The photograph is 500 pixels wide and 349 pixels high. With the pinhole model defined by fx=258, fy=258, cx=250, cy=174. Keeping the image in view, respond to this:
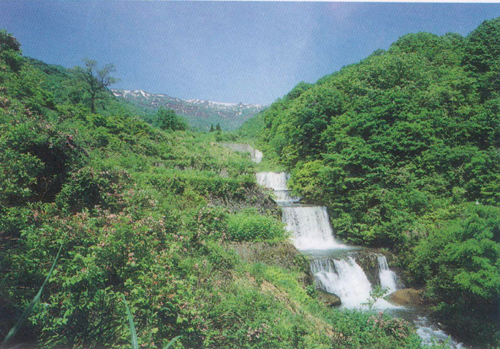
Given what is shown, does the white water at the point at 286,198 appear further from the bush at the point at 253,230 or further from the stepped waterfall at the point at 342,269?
the bush at the point at 253,230

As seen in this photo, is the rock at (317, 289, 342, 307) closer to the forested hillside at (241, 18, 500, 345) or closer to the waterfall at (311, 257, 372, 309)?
the waterfall at (311, 257, 372, 309)

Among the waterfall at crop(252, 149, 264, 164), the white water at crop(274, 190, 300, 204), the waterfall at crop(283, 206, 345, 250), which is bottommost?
the waterfall at crop(283, 206, 345, 250)

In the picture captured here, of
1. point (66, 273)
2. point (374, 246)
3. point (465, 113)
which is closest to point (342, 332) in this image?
point (66, 273)

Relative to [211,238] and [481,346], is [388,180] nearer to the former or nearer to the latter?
[481,346]

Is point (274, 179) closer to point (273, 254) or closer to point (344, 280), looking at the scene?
point (344, 280)

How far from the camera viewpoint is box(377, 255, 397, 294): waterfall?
1066 centimetres

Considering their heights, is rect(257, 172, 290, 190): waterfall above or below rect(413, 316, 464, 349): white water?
above

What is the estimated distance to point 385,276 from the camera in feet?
35.7

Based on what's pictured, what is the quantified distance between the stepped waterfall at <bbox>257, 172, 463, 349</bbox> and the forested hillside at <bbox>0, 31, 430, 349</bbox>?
5.84ft

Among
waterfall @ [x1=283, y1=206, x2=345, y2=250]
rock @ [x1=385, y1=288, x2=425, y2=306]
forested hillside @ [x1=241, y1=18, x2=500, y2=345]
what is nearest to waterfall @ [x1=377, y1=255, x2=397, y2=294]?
rock @ [x1=385, y1=288, x2=425, y2=306]

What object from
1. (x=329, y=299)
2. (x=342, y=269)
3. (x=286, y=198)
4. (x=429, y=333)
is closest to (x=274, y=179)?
(x=286, y=198)

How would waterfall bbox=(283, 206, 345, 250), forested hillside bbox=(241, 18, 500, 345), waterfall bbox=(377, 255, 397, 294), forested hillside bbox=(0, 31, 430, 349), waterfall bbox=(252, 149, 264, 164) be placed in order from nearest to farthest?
forested hillside bbox=(0, 31, 430, 349)
forested hillside bbox=(241, 18, 500, 345)
waterfall bbox=(377, 255, 397, 294)
waterfall bbox=(283, 206, 345, 250)
waterfall bbox=(252, 149, 264, 164)

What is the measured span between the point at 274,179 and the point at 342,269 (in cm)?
1166

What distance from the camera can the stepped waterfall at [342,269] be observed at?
8685 mm
